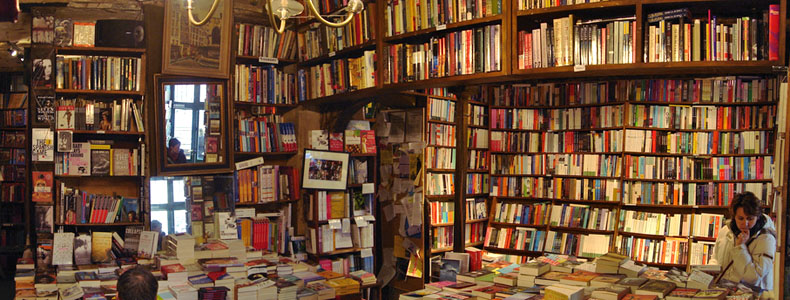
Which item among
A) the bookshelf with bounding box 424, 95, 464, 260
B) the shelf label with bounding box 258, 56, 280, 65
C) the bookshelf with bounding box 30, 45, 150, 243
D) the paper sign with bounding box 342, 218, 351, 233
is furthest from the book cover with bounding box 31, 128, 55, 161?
the bookshelf with bounding box 424, 95, 464, 260

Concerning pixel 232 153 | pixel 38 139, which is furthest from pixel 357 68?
pixel 38 139

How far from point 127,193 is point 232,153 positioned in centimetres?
96

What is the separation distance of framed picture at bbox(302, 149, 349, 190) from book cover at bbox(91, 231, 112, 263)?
175 cm

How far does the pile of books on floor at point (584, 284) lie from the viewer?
3.42m

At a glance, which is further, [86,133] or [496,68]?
[86,133]

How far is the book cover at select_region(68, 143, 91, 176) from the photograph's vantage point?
486 centimetres

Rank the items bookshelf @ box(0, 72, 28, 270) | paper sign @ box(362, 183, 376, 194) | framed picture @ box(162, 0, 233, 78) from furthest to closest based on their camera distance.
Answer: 1. bookshelf @ box(0, 72, 28, 270)
2. paper sign @ box(362, 183, 376, 194)
3. framed picture @ box(162, 0, 233, 78)

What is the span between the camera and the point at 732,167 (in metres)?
6.55

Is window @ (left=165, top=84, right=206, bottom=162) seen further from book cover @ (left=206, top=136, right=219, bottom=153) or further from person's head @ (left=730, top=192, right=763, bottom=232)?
person's head @ (left=730, top=192, right=763, bottom=232)

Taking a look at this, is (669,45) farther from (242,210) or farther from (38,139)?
(38,139)

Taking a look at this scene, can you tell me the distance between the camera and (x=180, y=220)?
514 centimetres

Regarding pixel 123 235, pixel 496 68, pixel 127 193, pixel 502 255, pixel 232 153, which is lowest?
pixel 502 255

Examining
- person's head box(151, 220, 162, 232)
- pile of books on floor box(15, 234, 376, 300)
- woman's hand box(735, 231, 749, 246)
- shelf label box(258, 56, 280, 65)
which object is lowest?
pile of books on floor box(15, 234, 376, 300)

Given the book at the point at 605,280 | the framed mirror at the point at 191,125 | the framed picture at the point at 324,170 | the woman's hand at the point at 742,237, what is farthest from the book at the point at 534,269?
the framed mirror at the point at 191,125
